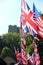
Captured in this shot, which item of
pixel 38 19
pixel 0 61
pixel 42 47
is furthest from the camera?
pixel 42 47

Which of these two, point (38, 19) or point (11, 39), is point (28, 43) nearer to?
point (38, 19)

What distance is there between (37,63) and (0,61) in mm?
23370

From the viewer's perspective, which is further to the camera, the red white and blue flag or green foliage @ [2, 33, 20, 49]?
green foliage @ [2, 33, 20, 49]

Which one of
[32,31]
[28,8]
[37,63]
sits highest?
[28,8]

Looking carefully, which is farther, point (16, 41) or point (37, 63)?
point (16, 41)

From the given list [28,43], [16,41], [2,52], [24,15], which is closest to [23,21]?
[24,15]

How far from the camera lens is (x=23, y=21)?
2648 centimetres

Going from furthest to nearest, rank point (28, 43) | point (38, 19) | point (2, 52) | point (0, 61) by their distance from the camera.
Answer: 1. point (2, 52)
2. point (28, 43)
3. point (38, 19)
4. point (0, 61)

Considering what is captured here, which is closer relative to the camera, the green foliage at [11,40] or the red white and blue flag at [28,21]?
the red white and blue flag at [28,21]

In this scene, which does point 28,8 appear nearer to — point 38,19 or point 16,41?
point 38,19

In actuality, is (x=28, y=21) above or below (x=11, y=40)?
below

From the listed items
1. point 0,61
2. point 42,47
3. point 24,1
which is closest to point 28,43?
point 42,47

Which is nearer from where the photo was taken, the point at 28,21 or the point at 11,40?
the point at 28,21

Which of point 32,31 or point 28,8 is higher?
point 28,8
